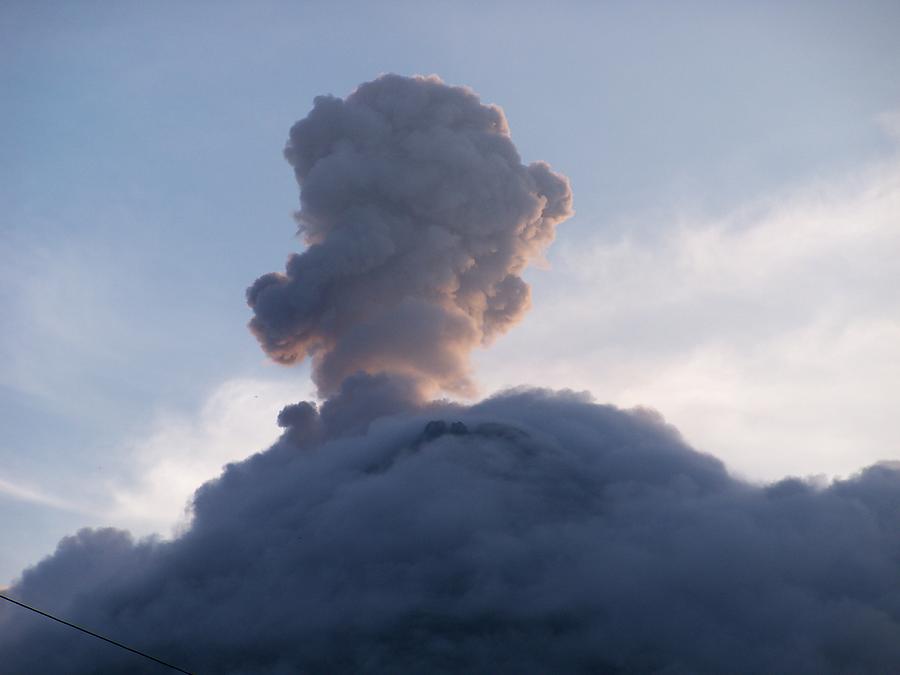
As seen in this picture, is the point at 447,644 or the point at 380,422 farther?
the point at 380,422

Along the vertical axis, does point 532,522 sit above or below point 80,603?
above

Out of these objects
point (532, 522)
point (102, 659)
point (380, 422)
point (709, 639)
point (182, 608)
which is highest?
point (380, 422)

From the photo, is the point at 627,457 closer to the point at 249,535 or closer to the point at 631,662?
the point at 631,662

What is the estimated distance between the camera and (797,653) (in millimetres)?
85375

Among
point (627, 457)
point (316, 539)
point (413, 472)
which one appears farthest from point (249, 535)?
point (627, 457)

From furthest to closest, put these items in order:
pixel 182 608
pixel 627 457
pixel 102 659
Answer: pixel 627 457
pixel 102 659
pixel 182 608

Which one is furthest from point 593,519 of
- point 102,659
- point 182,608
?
point 102,659

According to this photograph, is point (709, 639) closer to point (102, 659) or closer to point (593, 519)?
point (593, 519)

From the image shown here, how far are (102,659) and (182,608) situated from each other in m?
16.2

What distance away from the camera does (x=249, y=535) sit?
105 metres

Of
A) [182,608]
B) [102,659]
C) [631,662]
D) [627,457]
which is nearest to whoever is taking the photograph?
[631,662]

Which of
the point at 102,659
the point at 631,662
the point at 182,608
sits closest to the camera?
the point at 631,662

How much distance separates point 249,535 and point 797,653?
65283 millimetres

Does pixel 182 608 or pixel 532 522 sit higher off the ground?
pixel 532 522
